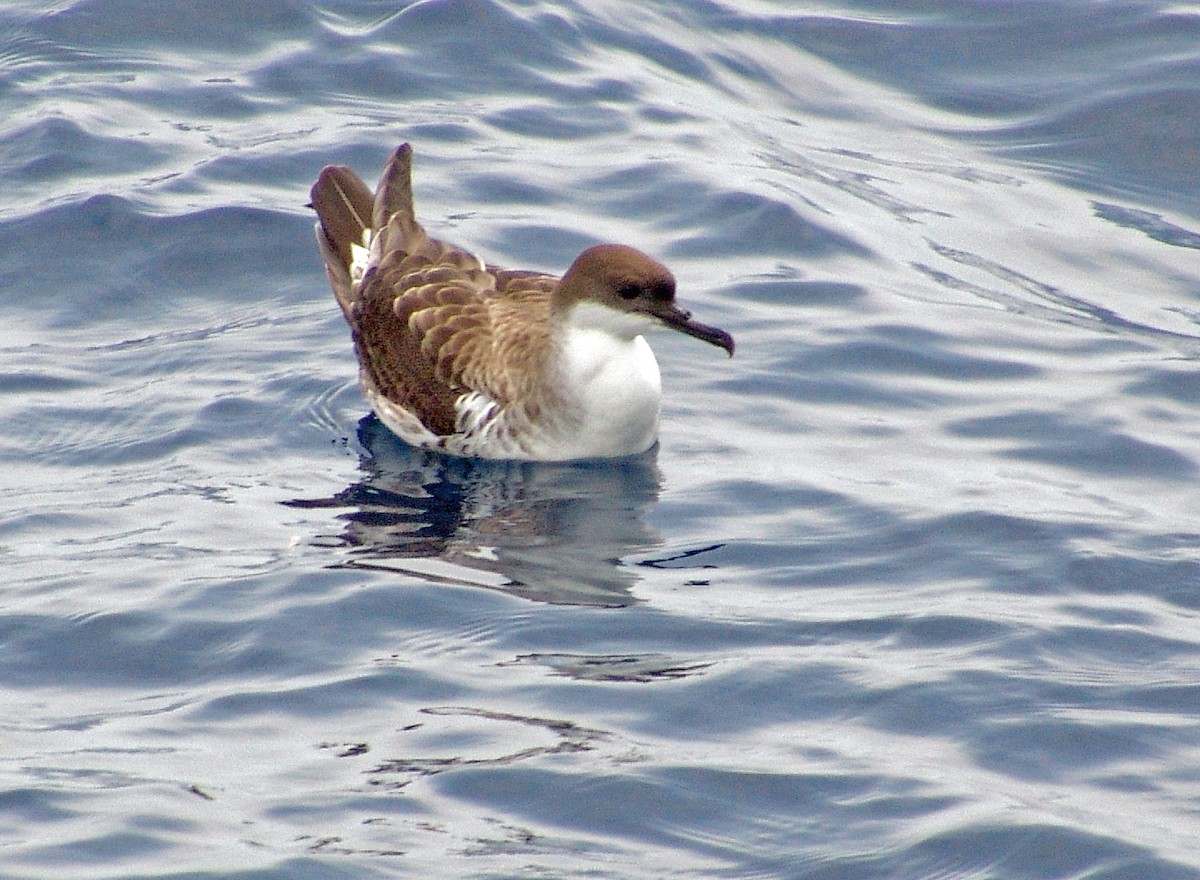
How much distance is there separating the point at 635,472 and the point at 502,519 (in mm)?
832

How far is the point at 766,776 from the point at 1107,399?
4.21m

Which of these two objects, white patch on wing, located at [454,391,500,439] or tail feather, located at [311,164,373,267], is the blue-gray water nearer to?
white patch on wing, located at [454,391,500,439]

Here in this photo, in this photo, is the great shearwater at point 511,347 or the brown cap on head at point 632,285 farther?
the great shearwater at point 511,347

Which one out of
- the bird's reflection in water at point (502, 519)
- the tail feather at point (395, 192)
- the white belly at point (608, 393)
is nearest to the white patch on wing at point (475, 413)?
the bird's reflection in water at point (502, 519)

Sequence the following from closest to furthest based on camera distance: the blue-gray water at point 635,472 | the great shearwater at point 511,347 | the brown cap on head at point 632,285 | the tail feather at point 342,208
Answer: the blue-gray water at point 635,472
the brown cap on head at point 632,285
the great shearwater at point 511,347
the tail feather at point 342,208

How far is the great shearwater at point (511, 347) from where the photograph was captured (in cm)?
903

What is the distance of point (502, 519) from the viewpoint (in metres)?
8.51

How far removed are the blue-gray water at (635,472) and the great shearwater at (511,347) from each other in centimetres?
20

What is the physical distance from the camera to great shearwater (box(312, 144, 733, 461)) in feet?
29.6

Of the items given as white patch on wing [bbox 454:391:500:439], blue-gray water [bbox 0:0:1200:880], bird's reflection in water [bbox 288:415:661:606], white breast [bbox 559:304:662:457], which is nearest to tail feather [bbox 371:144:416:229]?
blue-gray water [bbox 0:0:1200:880]

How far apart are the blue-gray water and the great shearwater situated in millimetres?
202

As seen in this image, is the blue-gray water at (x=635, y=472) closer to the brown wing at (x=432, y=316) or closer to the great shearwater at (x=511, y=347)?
the great shearwater at (x=511, y=347)

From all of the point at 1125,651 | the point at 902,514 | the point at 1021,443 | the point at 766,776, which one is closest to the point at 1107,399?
the point at 1021,443

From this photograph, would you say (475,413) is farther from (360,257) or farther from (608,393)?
(360,257)
